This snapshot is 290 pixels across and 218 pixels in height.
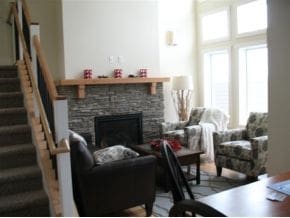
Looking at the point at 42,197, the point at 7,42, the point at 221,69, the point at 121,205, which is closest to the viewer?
the point at 42,197

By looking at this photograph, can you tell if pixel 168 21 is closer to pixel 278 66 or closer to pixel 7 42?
pixel 7 42

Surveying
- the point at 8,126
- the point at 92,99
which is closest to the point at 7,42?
the point at 92,99

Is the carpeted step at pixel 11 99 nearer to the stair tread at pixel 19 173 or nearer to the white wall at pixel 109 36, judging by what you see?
the stair tread at pixel 19 173

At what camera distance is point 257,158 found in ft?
14.3

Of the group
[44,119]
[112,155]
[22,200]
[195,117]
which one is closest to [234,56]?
[195,117]

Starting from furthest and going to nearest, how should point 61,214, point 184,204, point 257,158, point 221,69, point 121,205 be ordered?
1. point 221,69
2. point 257,158
3. point 121,205
4. point 61,214
5. point 184,204

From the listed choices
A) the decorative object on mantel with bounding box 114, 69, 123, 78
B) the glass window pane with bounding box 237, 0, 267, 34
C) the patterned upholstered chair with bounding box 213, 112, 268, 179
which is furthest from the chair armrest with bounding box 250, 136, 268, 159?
the decorative object on mantel with bounding box 114, 69, 123, 78

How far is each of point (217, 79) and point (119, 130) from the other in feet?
7.80

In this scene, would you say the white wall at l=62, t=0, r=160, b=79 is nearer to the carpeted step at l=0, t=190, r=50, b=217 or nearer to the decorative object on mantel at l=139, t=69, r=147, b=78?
the decorative object on mantel at l=139, t=69, r=147, b=78

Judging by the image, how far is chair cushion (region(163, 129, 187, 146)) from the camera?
5.61 metres

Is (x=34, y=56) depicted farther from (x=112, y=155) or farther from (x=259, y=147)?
(x=259, y=147)

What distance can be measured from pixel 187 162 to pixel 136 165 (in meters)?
1.18

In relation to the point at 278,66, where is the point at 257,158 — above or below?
below

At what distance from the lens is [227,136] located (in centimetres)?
504
